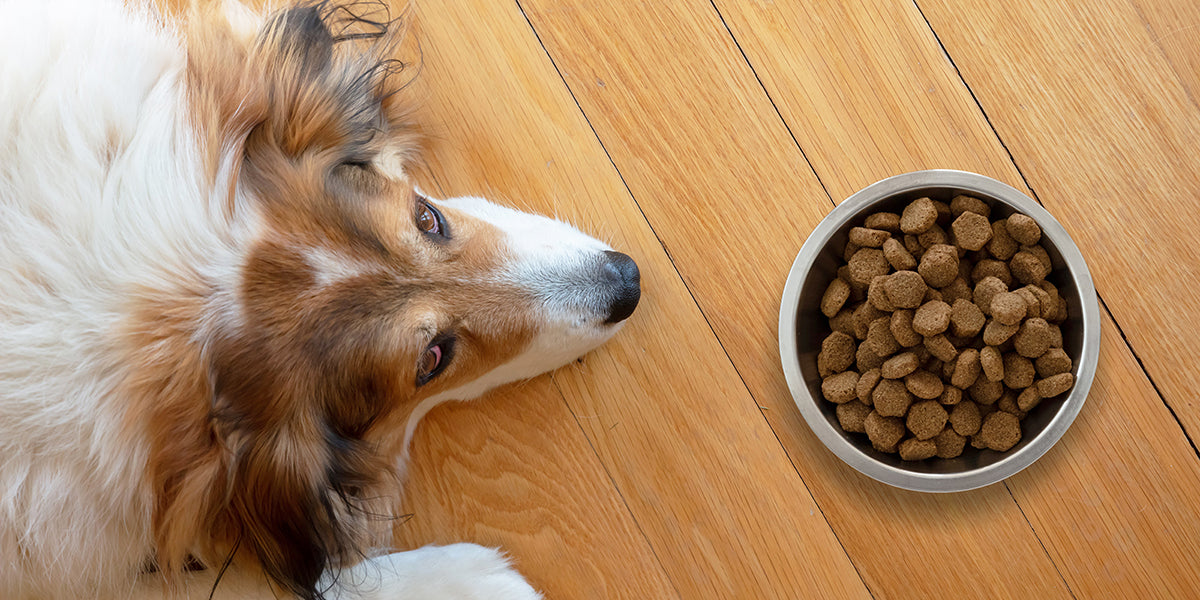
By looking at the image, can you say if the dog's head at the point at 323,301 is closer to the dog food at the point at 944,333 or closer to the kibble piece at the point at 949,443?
the dog food at the point at 944,333

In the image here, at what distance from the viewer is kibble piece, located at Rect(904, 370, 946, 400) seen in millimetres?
1310

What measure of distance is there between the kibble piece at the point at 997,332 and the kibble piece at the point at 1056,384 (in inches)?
3.8

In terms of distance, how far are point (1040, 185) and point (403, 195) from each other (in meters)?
1.14

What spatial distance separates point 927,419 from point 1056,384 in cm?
20

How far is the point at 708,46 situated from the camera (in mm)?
1498

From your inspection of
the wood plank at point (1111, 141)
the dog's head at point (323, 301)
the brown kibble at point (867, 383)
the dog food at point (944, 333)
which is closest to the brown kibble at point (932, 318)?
the dog food at point (944, 333)

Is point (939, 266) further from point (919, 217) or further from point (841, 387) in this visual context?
point (841, 387)

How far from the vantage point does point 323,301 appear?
3.16 ft

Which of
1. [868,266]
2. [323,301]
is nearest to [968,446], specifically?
[868,266]

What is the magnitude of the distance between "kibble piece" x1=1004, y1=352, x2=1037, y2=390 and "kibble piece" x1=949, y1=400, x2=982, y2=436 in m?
0.07

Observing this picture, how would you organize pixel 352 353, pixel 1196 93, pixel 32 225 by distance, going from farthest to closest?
pixel 1196 93, pixel 352 353, pixel 32 225

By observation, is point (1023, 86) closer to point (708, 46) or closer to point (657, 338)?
point (708, 46)

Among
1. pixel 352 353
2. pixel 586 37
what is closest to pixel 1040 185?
pixel 586 37

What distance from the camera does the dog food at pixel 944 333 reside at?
1287mm
